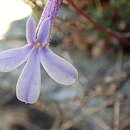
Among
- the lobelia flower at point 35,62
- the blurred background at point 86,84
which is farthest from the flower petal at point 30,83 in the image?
the blurred background at point 86,84

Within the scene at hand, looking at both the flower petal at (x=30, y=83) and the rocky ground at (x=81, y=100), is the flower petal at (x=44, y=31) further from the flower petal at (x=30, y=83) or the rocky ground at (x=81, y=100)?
the rocky ground at (x=81, y=100)

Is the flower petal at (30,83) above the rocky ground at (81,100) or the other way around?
above

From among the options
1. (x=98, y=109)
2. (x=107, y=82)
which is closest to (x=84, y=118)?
(x=98, y=109)

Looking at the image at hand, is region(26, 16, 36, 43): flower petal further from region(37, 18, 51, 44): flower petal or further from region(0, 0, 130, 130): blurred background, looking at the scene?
region(0, 0, 130, 130): blurred background

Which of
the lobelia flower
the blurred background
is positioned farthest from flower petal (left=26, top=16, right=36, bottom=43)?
the blurred background

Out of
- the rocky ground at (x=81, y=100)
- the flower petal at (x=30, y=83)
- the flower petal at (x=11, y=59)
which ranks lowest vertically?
the rocky ground at (x=81, y=100)

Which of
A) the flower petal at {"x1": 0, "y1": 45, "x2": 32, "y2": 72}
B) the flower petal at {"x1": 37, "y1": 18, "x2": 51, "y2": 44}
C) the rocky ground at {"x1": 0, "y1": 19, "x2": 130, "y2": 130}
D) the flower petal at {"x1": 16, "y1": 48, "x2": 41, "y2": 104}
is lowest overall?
the rocky ground at {"x1": 0, "y1": 19, "x2": 130, "y2": 130}
